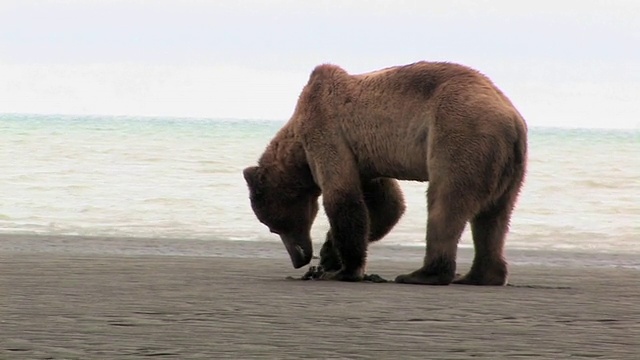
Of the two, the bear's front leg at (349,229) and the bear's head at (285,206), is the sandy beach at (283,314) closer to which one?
the bear's head at (285,206)

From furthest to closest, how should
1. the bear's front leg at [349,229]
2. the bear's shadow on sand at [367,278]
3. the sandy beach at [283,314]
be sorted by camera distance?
the bear's front leg at [349,229] < the bear's shadow on sand at [367,278] < the sandy beach at [283,314]

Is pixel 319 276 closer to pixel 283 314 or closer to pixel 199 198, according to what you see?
pixel 283 314

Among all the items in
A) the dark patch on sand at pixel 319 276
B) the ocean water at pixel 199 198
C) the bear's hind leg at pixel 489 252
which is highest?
Result: the bear's hind leg at pixel 489 252

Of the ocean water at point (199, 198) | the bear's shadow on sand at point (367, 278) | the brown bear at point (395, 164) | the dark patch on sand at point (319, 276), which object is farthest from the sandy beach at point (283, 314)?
the ocean water at point (199, 198)

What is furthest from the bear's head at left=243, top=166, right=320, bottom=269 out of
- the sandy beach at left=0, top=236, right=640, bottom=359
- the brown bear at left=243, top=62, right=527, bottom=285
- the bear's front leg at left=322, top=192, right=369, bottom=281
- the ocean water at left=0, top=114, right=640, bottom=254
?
the ocean water at left=0, top=114, right=640, bottom=254

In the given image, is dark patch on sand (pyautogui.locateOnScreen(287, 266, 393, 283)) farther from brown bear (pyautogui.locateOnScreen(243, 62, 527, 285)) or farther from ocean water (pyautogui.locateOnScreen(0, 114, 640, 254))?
ocean water (pyautogui.locateOnScreen(0, 114, 640, 254))

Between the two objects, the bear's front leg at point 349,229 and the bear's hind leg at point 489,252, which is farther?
the bear's front leg at point 349,229

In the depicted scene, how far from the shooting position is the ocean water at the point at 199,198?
15031 millimetres

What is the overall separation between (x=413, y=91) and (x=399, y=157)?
1.46 ft

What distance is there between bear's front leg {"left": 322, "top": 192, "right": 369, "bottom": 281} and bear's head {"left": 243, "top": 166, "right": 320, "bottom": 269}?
2.07 ft

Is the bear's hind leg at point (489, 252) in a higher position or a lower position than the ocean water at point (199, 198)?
higher

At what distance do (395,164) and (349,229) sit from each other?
0.52 metres

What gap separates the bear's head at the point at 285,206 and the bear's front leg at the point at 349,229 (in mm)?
630

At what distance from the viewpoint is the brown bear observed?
8625mm
